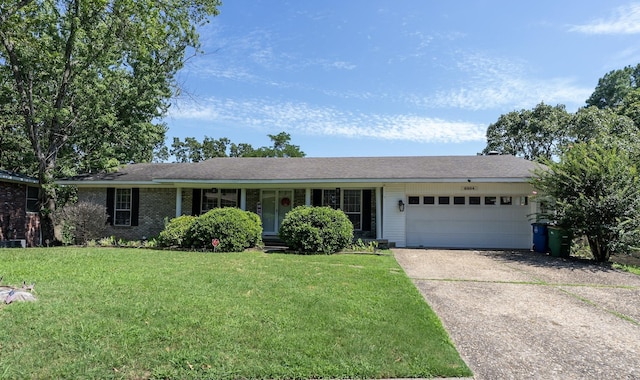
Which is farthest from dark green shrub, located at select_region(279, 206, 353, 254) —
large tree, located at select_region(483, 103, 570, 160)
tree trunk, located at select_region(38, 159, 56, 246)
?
large tree, located at select_region(483, 103, 570, 160)

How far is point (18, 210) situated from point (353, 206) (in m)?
13.5

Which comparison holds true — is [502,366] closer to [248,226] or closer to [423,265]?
[423,265]

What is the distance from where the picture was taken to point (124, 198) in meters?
15.7

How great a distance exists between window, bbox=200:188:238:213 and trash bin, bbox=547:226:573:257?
11492mm

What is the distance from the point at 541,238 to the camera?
12.1m

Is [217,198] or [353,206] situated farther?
[217,198]

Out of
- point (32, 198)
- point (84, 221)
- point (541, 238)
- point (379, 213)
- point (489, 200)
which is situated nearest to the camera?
point (541, 238)

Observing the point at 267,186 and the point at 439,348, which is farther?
the point at 267,186

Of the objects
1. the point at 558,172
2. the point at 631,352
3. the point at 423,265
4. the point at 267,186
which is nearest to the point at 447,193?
the point at 558,172

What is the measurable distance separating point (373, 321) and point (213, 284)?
2995 millimetres

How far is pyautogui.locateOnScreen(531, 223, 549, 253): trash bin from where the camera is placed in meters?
12.0

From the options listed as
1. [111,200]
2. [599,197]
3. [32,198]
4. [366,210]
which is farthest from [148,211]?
[599,197]

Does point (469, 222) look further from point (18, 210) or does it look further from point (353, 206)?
point (18, 210)

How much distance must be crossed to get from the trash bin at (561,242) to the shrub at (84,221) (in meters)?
15.0
